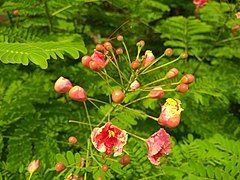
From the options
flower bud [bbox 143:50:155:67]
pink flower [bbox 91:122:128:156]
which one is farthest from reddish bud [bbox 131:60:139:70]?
pink flower [bbox 91:122:128:156]

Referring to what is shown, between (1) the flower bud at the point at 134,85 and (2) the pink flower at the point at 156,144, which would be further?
(1) the flower bud at the point at 134,85

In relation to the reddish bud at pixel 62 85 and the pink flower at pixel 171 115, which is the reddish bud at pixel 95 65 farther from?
the pink flower at pixel 171 115

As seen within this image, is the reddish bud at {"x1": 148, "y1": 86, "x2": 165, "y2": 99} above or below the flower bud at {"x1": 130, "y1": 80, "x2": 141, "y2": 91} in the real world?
above

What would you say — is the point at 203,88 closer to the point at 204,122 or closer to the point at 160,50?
the point at 204,122

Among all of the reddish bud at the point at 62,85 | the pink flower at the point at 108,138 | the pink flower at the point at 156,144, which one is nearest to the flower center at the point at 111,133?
the pink flower at the point at 108,138

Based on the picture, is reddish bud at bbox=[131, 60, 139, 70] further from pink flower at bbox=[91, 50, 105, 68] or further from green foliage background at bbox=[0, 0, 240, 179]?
green foliage background at bbox=[0, 0, 240, 179]

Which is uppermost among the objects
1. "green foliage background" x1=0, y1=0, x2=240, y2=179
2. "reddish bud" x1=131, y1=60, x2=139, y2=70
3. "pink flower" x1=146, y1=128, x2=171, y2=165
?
"reddish bud" x1=131, y1=60, x2=139, y2=70

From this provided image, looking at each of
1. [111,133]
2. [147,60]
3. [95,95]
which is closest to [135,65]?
[147,60]
